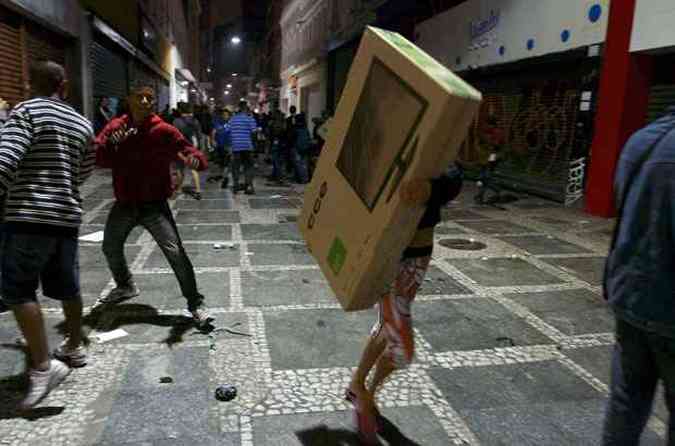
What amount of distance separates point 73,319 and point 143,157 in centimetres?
130

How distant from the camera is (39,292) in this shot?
5090 mm

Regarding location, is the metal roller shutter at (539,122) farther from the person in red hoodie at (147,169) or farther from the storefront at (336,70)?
the storefront at (336,70)

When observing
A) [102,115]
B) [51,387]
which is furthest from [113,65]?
[51,387]

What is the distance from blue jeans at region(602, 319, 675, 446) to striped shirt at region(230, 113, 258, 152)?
10.4 m

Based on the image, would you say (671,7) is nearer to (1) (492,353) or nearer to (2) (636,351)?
(1) (492,353)

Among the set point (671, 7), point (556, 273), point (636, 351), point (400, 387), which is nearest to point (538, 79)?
point (671, 7)

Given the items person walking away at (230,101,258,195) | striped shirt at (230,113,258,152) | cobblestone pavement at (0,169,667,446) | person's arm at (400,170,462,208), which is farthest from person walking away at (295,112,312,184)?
person's arm at (400,170,462,208)

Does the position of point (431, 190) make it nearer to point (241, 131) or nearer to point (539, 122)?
point (241, 131)

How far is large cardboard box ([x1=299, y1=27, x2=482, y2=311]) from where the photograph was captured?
1.87m

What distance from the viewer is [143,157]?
4121 millimetres

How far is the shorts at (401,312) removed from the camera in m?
2.65

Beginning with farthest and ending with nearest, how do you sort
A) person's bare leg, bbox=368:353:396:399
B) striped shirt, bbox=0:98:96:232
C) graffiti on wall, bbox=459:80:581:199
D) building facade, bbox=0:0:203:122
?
1. graffiti on wall, bbox=459:80:581:199
2. building facade, bbox=0:0:203:122
3. striped shirt, bbox=0:98:96:232
4. person's bare leg, bbox=368:353:396:399

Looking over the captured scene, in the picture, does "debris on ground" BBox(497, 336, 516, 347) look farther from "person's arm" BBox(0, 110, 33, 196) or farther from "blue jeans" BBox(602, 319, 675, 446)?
"person's arm" BBox(0, 110, 33, 196)

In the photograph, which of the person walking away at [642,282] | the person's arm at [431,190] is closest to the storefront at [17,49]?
the person's arm at [431,190]
